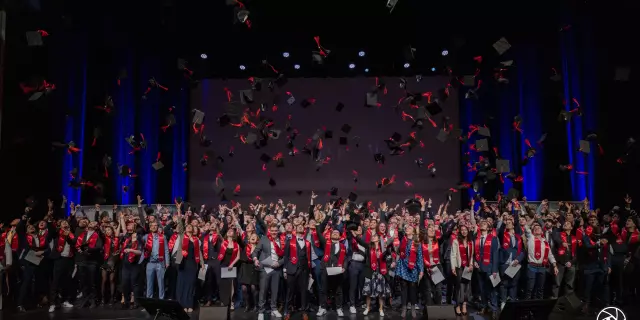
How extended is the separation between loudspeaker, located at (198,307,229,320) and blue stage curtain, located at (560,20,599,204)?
9.35 m

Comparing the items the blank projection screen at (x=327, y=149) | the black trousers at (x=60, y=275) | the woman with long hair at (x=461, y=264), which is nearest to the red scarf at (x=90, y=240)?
the black trousers at (x=60, y=275)

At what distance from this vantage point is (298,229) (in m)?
8.23

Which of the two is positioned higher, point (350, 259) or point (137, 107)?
point (137, 107)

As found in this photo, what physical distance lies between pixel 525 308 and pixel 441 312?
125cm

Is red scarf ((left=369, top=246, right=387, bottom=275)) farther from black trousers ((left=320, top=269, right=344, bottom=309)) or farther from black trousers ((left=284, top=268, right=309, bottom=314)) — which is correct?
black trousers ((left=284, top=268, right=309, bottom=314))

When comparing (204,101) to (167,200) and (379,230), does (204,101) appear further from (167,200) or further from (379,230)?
(379,230)

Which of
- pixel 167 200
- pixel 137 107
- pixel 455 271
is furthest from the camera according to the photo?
pixel 167 200

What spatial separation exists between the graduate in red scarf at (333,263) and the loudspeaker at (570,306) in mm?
3248

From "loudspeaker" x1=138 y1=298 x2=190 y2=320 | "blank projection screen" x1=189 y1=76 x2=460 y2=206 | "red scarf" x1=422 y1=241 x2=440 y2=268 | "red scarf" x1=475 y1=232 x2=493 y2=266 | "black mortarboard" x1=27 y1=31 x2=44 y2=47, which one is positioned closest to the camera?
"loudspeaker" x1=138 y1=298 x2=190 y2=320

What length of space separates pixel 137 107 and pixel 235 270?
30.1ft

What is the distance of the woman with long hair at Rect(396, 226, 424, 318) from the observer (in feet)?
26.1

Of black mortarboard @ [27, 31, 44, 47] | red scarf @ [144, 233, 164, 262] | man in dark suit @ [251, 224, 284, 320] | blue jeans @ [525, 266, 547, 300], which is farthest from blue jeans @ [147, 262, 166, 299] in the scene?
blue jeans @ [525, 266, 547, 300]

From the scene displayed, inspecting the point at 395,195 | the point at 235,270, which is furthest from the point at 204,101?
the point at 235,270

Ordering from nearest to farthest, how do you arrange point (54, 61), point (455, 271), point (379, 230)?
point (455, 271) < point (379, 230) < point (54, 61)
